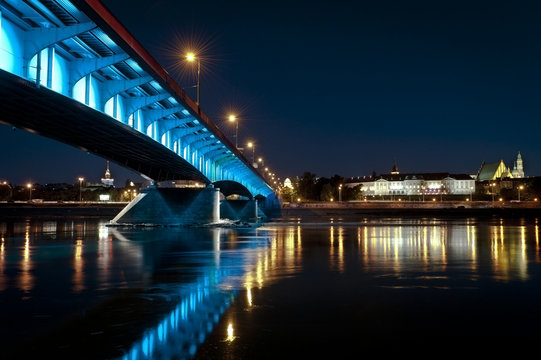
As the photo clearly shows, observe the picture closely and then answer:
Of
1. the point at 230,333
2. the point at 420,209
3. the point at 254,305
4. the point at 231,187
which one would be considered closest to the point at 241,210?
the point at 231,187

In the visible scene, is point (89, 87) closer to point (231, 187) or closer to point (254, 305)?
point (254, 305)

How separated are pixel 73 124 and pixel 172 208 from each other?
28.7 metres

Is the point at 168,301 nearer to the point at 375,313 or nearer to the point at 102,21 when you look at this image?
the point at 375,313

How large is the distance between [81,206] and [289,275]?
6523 inches

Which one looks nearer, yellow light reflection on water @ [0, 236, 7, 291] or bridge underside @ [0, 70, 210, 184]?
yellow light reflection on water @ [0, 236, 7, 291]

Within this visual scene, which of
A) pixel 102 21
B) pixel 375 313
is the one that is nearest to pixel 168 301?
Result: pixel 375 313

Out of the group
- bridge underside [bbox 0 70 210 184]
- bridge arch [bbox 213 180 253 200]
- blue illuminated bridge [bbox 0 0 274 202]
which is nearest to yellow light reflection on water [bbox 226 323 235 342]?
blue illuminated bridge [bbox 0 0 274 202]

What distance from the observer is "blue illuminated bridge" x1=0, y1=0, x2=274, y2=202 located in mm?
18016

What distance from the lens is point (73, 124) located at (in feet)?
95.7

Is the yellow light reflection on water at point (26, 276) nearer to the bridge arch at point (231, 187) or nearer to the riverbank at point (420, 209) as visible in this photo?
the bridge arch at point (231, 187)

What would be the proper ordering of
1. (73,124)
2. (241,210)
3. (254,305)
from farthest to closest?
1. (241,210)
2. (73,124)
3. (254,305)

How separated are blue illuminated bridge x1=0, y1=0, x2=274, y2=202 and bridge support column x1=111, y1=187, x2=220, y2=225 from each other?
1167 centimetres

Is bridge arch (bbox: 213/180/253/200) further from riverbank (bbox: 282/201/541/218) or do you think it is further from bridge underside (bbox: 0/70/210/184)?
riverbank (bbox: 282/201/541/218)

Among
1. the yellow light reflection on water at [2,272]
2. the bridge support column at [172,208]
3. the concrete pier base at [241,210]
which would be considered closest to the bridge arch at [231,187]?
the concrete pier base at [241,210]
